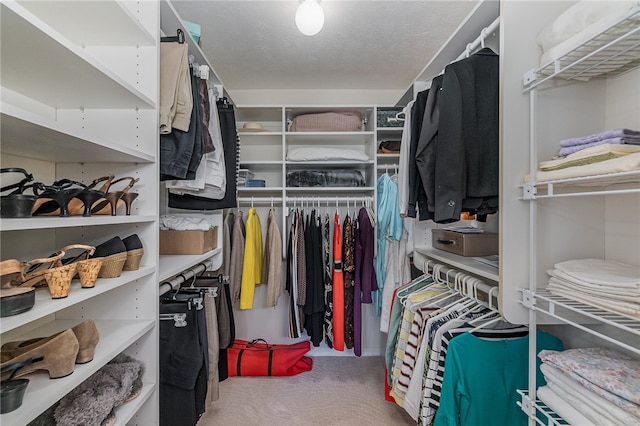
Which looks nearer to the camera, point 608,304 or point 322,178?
point 608,304

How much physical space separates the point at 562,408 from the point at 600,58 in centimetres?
104

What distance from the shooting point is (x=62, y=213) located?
0.76 meters

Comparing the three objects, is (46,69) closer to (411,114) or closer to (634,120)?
(411,114)

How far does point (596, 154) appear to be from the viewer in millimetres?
757

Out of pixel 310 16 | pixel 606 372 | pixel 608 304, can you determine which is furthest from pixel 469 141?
pixel 310 16

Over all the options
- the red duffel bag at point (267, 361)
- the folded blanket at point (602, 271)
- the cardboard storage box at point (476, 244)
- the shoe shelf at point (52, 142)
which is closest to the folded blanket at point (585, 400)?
the folded blanket at point (602, 271)

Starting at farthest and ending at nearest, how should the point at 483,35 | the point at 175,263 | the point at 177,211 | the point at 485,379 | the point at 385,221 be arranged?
the point at 385,221 → the point at 177,211 → the point at 175,263 → the point at 483,35 → the point at 485,379

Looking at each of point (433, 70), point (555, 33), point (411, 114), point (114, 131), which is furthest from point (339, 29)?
point (114, 131)

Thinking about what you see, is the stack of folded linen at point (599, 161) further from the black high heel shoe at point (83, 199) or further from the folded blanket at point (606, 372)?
the black high heel shoe at point (83, 199)

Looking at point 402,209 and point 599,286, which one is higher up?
point 402,209

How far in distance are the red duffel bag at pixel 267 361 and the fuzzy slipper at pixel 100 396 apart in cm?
145

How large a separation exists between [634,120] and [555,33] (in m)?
0.38

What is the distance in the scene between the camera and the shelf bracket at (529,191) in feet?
3.11

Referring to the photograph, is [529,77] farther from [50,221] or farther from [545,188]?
[50,221]
